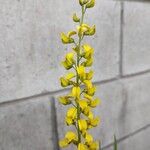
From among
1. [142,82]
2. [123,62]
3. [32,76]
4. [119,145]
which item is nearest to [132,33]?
[123,62]

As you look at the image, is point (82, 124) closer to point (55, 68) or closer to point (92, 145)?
point (92, 145)

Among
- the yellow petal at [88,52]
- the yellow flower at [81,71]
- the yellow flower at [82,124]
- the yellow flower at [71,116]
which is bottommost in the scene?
the yellow flower at [82,124]

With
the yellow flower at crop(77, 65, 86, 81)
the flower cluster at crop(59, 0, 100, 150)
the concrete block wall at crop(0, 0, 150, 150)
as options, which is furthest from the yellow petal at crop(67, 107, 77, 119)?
the concrete block wall at crop(0, 0, 150, 150)

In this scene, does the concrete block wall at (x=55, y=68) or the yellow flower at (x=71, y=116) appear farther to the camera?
the concrete block wall at (x=55, y=68)

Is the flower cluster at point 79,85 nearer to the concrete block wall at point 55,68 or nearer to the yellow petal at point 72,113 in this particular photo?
the yellow petal at point 72,113

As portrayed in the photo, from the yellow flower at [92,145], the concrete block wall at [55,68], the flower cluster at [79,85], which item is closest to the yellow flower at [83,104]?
the flower cluster at [79,85]

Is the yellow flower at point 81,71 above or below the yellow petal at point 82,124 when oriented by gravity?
above

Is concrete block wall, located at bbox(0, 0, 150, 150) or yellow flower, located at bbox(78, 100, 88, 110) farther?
concrete block wall, located at bbox(0, 0, 150, 150)

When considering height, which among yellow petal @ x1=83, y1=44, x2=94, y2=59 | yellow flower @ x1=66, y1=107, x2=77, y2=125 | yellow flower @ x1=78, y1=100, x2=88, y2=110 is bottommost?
yellow flower @ x1=66, y1=107, x2=77, y2=125

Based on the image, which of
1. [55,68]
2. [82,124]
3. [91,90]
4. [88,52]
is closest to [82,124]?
[82,124]

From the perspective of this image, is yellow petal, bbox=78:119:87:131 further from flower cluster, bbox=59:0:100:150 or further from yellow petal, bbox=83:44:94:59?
yellow petal, bbox=83:44:94:59

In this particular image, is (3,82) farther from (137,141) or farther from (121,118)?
(137,141)
